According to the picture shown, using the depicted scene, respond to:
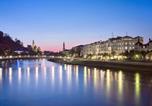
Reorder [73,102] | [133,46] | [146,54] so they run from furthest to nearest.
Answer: [133,46] → [146,54] → [73,102]

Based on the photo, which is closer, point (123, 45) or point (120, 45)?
point (123, 45)

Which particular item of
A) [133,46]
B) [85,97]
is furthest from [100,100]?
[133,46]

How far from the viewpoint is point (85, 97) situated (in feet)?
95.5

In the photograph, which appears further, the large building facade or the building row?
the large building facade

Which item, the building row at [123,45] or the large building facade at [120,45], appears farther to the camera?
the large building facade at [120,45]

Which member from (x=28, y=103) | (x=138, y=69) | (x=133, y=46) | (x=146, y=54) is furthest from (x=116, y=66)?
(x=133, y=46)

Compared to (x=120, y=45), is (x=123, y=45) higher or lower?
lower

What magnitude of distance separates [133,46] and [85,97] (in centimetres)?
13238

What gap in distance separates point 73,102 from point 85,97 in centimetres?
291

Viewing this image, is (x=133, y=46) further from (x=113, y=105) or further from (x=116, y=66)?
(x=113, y=105)

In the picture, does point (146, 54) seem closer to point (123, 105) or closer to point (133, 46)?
point (133, 46)

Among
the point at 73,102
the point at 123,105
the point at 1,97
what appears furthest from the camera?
the point at 1,97

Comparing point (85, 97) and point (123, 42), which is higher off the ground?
point (123, 42)

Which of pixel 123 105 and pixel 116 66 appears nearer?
pixel 123 105
